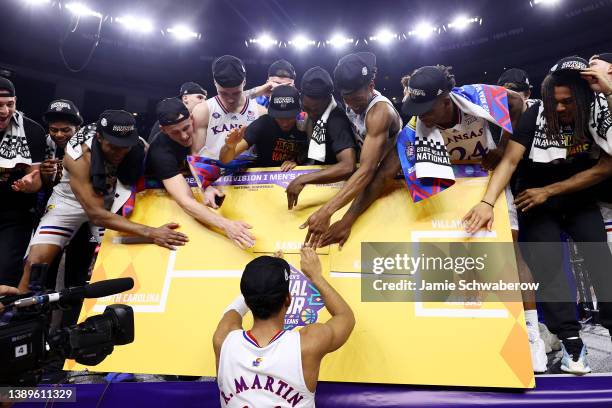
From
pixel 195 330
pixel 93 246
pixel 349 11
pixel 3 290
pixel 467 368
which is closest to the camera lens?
pixel 3 290

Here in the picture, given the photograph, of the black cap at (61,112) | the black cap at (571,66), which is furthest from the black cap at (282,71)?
the black cap at (571,66)

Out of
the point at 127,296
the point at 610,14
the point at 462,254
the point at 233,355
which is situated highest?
the point at 610,14

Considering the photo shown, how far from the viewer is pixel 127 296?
2.59m

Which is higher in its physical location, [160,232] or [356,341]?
[160,232]

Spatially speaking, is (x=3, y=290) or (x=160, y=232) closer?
(x=3, y=290)

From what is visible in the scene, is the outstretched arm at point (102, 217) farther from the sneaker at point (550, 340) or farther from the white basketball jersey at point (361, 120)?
the sneaker at point (550, 340)

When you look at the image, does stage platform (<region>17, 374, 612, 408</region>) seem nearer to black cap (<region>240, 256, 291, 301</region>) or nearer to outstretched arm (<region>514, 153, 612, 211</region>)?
black cap (<region>240, 256, 291, 301</region>)

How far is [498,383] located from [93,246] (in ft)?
10.1

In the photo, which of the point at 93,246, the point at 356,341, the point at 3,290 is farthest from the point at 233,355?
the point at 93,246

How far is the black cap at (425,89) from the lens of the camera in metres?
2.29

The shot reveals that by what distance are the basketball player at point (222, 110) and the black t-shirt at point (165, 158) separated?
270mm

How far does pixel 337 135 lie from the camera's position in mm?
2629

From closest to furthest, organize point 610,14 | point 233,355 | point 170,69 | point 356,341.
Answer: point 233,355 → point 356,341 → point 610,14 → point 170,69

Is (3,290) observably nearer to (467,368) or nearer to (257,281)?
(257,281)
